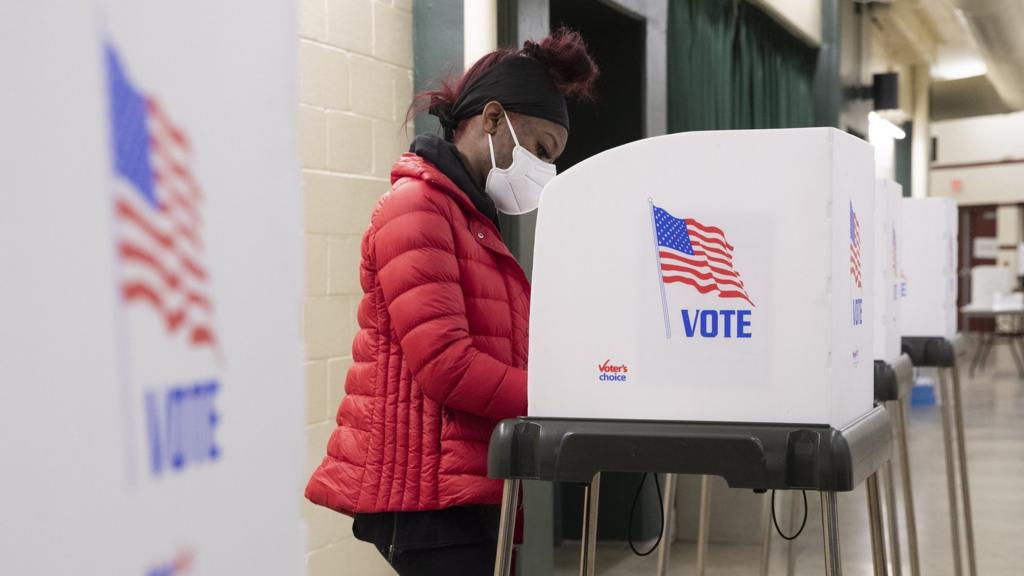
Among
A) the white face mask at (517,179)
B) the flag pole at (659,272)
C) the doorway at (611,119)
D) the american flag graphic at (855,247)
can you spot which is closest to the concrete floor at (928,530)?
the doorway at (611,119)

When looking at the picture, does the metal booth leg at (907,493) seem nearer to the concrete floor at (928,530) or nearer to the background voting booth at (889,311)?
the background voting booth at (889,311)

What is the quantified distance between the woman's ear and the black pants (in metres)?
0.57

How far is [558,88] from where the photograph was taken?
1572 mm

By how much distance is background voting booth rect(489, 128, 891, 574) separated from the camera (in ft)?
3.73

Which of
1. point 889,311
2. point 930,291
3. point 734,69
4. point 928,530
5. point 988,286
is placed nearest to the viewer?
point 889,311

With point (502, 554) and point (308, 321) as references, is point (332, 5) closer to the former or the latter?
point (308, 321)

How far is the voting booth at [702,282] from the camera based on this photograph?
1.14 metres

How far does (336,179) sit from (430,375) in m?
1.13

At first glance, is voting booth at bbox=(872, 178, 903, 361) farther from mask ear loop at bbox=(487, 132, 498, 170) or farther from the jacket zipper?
Result: the jacket zipper

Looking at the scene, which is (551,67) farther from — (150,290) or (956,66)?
(956,66)

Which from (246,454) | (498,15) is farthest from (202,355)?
(498,15)

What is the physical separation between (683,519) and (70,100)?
11.7ft

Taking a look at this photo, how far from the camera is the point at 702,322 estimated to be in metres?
1.18

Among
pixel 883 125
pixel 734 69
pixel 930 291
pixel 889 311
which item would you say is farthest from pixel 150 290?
pixel 883 125
